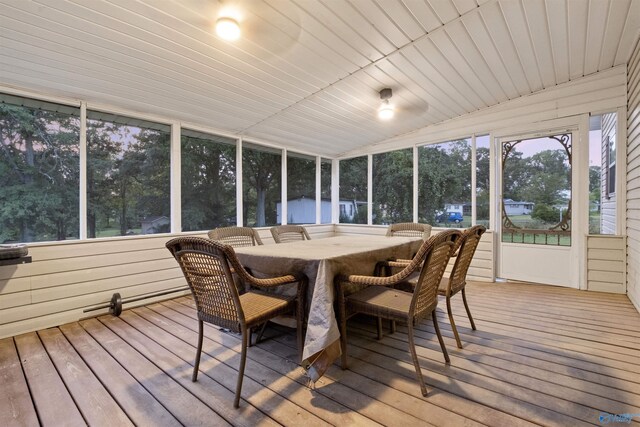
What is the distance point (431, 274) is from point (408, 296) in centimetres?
33

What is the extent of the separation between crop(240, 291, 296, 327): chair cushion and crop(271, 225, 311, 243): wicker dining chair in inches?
47.2

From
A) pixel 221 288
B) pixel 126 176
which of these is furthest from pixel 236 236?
pixel 126 176

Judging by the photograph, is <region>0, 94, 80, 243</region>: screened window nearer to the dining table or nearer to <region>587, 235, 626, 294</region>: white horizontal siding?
the dining table

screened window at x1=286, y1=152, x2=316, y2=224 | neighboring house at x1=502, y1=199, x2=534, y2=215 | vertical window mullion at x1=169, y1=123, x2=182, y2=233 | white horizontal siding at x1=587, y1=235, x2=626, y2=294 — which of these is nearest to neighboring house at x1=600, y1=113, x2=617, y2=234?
white horizontal siding at x1=587, y1=235, x2=626, y2=294

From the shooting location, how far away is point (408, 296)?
6.79 feet

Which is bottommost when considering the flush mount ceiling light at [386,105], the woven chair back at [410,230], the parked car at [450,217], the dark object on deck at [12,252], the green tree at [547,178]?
the dark object on deck at [12,252]

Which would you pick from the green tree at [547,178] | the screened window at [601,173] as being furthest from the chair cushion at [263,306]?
the screened window at [601,173]

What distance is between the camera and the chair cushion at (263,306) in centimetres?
170

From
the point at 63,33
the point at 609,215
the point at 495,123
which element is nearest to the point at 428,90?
the point at 495,123

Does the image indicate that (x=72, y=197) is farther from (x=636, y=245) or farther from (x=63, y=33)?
(x=636, y=245)

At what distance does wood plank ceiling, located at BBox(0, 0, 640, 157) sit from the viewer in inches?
83.5

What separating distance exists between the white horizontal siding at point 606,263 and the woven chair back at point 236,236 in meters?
4.09

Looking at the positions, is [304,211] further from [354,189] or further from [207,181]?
[207,181]

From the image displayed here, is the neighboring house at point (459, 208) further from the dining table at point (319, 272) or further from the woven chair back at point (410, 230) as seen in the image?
the dining table at point (319, 272)
